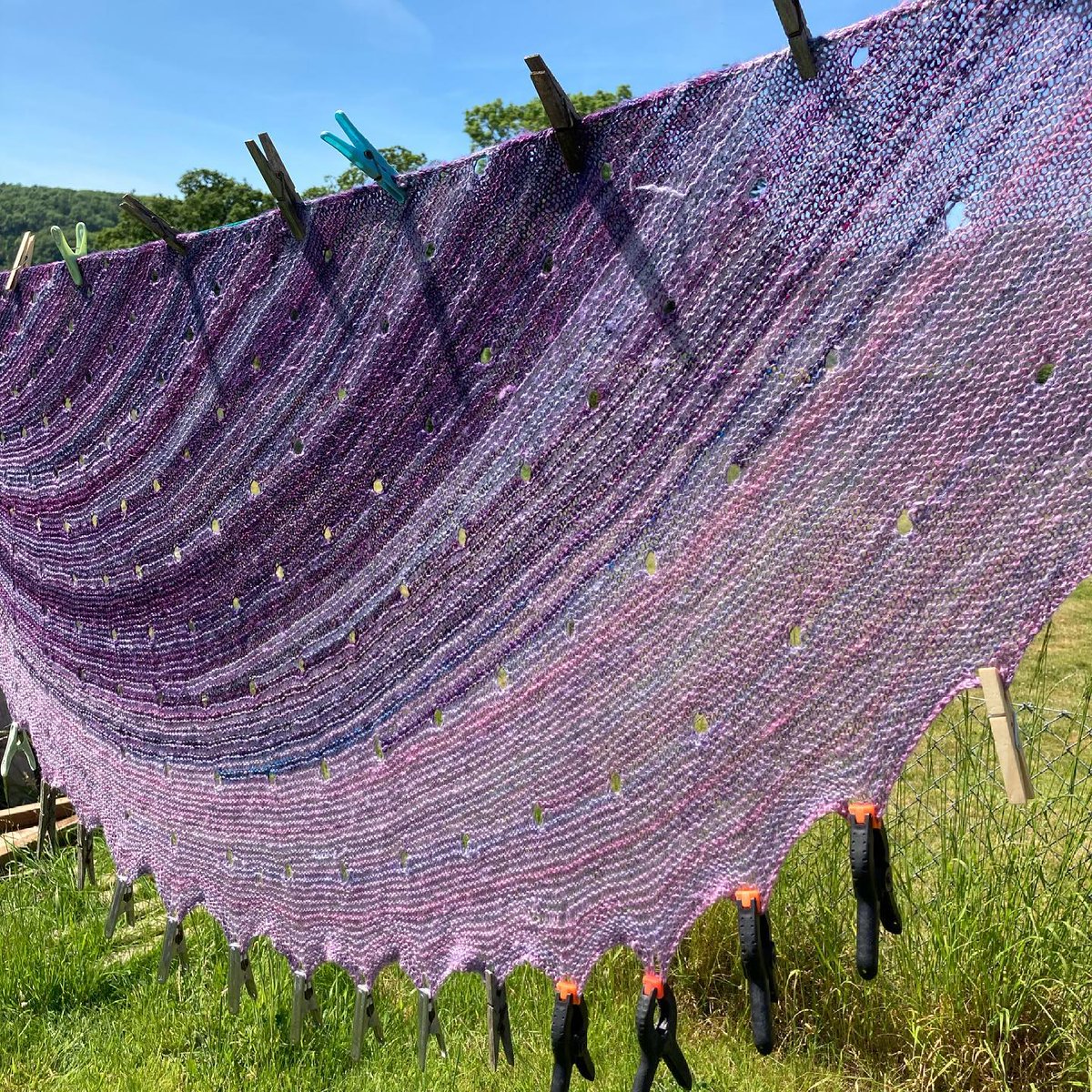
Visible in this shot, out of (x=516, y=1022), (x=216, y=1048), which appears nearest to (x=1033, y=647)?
(x=516, y=1022)

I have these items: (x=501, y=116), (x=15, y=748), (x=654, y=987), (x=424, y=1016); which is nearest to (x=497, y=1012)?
(x=424, y=1016)

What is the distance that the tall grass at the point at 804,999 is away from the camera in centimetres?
122

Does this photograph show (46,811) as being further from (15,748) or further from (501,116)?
(501,116)

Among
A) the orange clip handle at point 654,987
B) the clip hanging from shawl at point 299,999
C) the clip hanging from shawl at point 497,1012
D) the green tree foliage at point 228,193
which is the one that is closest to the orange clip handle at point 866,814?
the orange clip handle at point 654,987

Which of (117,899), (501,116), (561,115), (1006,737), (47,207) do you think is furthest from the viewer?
(47,207)

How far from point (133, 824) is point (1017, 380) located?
39.6 inches

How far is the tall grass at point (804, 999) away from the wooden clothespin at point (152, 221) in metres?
0.99

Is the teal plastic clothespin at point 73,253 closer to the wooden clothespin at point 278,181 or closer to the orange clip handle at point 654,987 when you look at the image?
the wooden clothespin at point 278,181

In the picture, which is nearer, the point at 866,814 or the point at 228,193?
the point at 866,814

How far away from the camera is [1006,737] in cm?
52

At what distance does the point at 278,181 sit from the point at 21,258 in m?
0.56

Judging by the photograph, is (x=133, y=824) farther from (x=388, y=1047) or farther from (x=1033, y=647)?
(x=1033, y=647)

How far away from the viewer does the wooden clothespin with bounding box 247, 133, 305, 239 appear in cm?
75

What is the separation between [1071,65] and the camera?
1.64 feet
